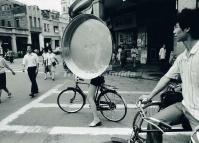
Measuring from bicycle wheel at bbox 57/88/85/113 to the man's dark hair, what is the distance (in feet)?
14.4

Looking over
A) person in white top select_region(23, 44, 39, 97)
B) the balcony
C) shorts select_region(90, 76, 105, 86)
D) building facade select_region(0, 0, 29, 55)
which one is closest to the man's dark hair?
shorts select_region(90, 76, 105, 86)

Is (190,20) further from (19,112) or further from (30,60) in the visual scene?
(30,60)

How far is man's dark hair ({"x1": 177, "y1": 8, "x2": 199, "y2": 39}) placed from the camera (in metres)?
2.44

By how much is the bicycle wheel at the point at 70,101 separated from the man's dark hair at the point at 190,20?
4401 millimetres

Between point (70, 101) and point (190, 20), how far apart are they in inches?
199

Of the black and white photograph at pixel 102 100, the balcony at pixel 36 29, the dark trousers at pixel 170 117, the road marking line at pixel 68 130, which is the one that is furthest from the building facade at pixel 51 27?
the dark trousers at pixel 170 117

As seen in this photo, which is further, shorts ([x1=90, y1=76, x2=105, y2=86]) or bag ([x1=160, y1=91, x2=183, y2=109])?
shorts ([x1=90, y1=76, x2=105, y2=86])

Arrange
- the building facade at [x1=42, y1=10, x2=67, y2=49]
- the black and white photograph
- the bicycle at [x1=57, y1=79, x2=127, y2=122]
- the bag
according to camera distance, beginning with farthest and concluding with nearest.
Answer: the building facade at [x1=42, y1=10, x2=67, y2=49] → the bicycle at [x1=57, y1=79, x2=127, y2=122] → the bag → the black and white photograph

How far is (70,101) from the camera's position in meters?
7.00

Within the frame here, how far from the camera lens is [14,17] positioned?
51.9 meters

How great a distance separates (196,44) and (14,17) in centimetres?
5417

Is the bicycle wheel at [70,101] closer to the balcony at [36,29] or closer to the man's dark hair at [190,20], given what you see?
the man's dark hair at [190,20]

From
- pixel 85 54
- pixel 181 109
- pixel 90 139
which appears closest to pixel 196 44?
pixel 181 109

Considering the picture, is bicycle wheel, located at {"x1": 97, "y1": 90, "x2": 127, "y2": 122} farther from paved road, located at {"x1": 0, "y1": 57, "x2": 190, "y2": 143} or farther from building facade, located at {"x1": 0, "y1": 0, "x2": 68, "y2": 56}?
building facade, located at {"x1": 0, "y1": 0, "x2": 68, "y2": 56}
